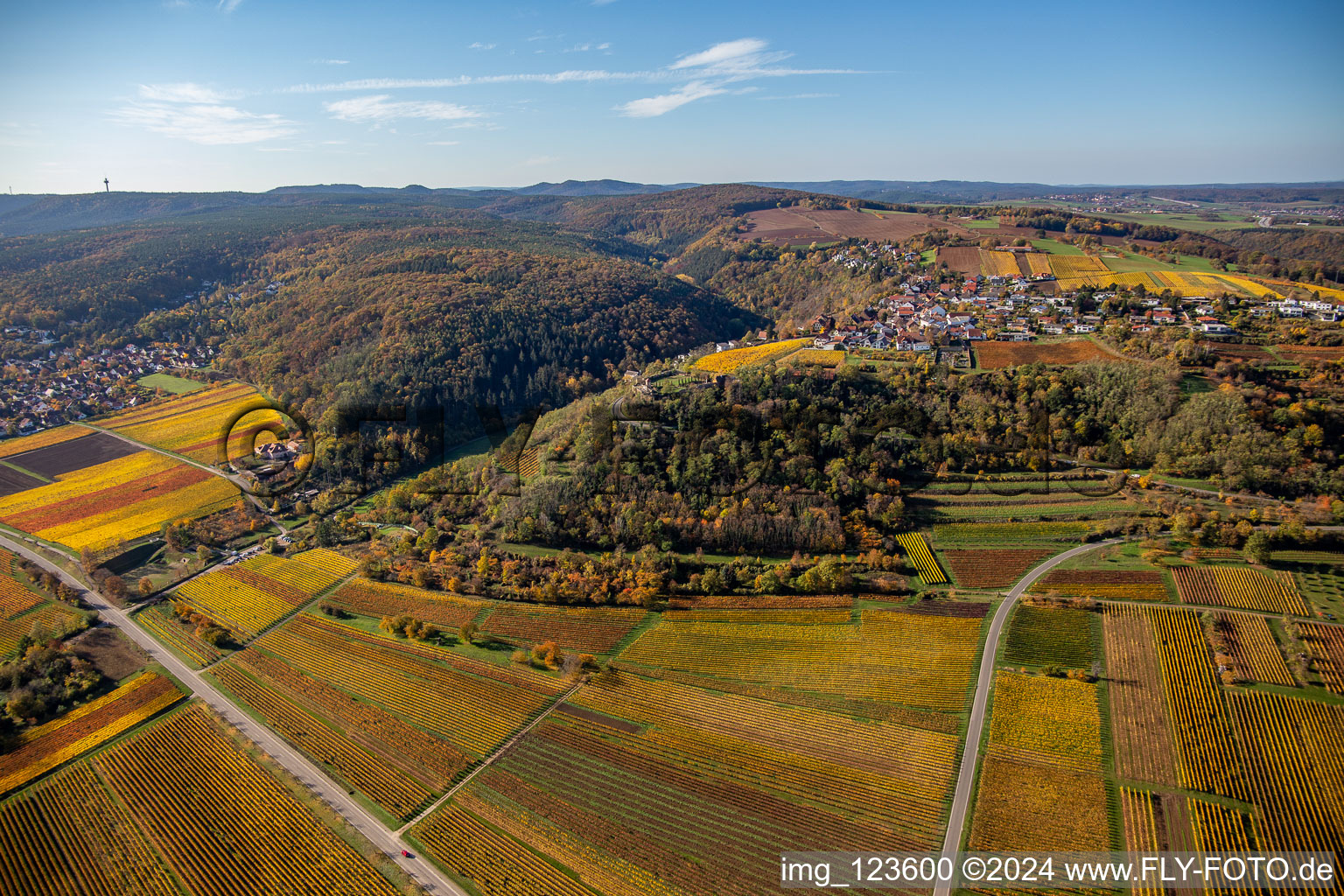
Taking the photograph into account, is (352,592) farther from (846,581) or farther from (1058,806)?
(1058,806)

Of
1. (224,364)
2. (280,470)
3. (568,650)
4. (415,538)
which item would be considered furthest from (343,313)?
(568,650)

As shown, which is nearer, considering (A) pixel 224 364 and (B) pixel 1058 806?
(B) pixel 1058 806

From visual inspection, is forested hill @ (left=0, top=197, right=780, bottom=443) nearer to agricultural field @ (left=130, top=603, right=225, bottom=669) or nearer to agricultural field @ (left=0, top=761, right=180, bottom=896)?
agricultural field @ (left=130, top=603, right=225, bottom=669)

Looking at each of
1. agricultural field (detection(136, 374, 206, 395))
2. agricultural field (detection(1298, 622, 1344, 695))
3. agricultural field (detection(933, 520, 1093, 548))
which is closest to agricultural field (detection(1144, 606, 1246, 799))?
agricultural field (detection(1298, 622, 1344, 695))

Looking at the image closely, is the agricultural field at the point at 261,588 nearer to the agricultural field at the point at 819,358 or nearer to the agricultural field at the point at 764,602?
the agricultural field at the point at 764,602

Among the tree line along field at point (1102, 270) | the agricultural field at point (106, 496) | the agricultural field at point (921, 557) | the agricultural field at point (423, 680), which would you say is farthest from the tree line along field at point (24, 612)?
the tree line along field at point (1102, 270)

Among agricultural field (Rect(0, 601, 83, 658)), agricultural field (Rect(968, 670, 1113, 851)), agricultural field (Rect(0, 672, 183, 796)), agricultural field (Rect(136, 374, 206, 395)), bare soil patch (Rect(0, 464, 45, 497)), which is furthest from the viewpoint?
agricultural field (Rect(136, 374, 206, 395))

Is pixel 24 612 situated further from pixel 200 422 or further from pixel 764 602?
pixel 764 602
